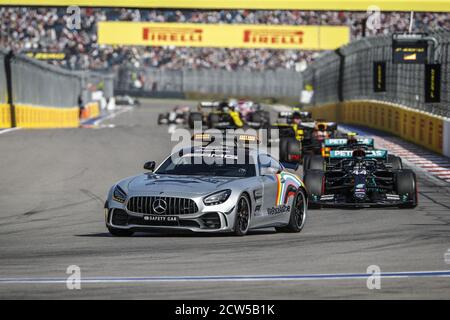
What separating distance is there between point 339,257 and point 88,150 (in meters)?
17.5

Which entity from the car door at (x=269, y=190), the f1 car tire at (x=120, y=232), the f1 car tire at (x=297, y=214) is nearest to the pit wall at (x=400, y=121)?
the f1 car tire at (x=297, y=214)

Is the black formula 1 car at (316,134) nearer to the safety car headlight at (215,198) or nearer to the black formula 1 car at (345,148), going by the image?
the black formula 1 car at (345,148)

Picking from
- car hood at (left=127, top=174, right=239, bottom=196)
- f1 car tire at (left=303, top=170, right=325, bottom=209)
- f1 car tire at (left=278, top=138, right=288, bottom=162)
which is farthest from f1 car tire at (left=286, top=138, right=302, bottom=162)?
car hood at (left=127, top=174, right=239, bottom=196)

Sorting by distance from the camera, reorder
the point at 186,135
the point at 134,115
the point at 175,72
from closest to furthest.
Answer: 1. the point at 186,135
2. the point at 134,115
3. the point at 175,72

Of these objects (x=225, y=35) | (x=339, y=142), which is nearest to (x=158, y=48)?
(x=225, y=35)

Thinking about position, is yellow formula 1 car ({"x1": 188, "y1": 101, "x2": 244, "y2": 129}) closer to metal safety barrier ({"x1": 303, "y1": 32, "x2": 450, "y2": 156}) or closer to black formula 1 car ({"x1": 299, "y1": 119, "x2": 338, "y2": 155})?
metal safety barrier ({"x1": 303, "y1": 32, "x2": 450, "y2": 156})

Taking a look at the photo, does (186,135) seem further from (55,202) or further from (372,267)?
(372,267)

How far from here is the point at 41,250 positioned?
40.4 feet

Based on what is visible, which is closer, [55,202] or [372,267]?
[372,267]

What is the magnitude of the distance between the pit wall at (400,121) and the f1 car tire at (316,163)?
8.97m

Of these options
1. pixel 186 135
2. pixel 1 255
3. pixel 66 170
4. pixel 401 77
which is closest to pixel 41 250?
pixel 1 255

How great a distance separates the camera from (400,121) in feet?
117

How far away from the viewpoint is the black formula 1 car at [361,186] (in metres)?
17.4

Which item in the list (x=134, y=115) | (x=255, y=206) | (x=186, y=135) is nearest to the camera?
(x=255, y=206)
